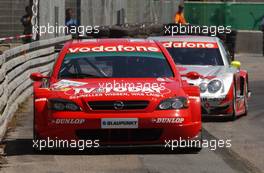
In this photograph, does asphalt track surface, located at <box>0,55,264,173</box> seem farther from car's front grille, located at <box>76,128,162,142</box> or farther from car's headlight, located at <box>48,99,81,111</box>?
car's headlight, located at <box>48,99,81,111</box>

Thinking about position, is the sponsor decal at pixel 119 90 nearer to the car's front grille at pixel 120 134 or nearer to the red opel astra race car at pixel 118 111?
the red opel astra race car at pixel 118 111

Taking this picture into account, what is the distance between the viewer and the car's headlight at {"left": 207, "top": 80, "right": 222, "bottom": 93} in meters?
15.0

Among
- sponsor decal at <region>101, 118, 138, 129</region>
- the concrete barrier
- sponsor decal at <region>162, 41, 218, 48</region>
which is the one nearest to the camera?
sponsor decal at <region>101, 118, 138, 129</region>

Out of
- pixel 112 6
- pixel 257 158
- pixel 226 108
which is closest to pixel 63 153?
pixel 257 158

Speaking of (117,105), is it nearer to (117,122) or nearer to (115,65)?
(117,122)

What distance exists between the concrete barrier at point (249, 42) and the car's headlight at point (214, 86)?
24783mm

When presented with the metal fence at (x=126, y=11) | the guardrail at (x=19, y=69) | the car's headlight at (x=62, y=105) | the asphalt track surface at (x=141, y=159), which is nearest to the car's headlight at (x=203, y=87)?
the asphalt track surface at (x=141, y=159)

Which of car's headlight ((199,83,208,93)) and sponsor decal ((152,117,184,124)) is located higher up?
sponsor decal ((152,117,184,124))

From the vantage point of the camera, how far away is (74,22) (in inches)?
1148

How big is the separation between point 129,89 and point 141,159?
89 cm

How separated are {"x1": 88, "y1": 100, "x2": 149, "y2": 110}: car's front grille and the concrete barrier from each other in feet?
95.9

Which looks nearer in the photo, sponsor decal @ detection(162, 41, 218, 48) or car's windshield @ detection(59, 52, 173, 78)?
car's windshield @ detection(59, 52, 173, 78)

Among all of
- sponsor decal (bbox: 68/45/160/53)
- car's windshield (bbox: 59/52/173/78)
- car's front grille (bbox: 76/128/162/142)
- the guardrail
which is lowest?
the guardrail

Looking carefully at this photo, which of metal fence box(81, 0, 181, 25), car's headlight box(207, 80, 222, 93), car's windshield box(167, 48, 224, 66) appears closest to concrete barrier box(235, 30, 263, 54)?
metal fence box(81, 0, 181, 25)
